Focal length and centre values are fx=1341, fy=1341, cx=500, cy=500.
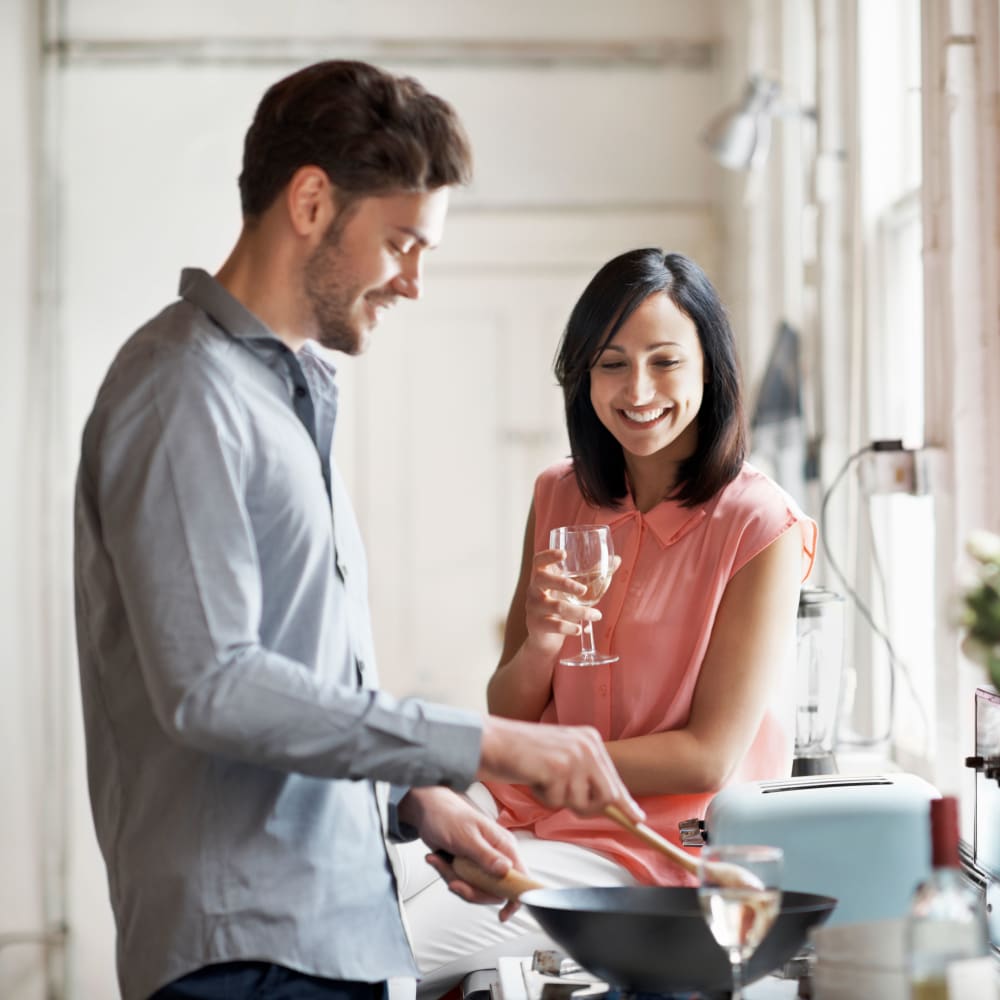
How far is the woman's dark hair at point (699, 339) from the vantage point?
6.15 feet

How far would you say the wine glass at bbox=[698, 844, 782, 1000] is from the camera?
1.04m

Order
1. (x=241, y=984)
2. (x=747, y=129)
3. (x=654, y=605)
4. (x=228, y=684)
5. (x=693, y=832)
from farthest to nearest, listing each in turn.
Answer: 1. (x=747, y=129)
2. (x=654, y=605)
3. (x=693, y=832)
4. (x=241, y=984)
5. (x=228, y=684)

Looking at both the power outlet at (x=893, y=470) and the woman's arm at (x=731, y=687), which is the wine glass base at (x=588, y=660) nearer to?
the woman's arm at (x=731, y=687)

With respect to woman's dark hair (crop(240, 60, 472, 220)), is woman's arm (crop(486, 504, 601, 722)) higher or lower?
lower

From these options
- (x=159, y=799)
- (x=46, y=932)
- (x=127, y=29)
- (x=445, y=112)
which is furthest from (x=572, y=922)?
(x=127, y=29)

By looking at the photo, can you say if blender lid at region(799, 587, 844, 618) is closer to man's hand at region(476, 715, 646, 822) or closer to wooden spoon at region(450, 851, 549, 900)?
wooden spoon at region(450, 851, 549, 900)

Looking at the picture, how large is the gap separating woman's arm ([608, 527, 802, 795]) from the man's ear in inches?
31.0

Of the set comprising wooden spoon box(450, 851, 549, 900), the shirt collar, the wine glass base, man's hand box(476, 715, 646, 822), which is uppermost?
the shirt collar

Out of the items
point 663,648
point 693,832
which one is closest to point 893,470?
point 663,648

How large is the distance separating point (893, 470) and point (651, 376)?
0.74m

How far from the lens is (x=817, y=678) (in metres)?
2.45

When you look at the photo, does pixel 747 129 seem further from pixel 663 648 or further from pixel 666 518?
pixel 663 648

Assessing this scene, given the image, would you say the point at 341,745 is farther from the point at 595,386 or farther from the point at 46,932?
the point at 46,932

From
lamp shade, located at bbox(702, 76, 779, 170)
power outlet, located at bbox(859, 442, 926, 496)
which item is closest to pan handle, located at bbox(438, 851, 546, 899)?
power outlet, located at bbox(859, 442, 926, 496)
